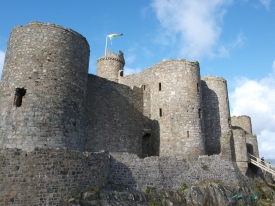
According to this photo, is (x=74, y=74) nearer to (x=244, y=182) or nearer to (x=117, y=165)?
(x=117, y=165)

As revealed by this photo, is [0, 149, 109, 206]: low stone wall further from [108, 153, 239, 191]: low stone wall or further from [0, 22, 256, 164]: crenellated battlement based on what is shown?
[108, 153, 239, 191]: low stone wall

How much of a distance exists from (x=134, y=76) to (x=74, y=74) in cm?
1100

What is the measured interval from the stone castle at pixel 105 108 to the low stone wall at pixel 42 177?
241mm

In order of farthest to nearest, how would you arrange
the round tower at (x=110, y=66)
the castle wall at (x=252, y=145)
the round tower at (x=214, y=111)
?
the round tower at (x=110, y=66) → the castle wall at (x=252, y=145) → the round tower at (x=214, y=111)

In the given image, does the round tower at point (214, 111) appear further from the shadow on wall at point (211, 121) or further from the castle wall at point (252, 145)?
the castle wall at point (252, 145)

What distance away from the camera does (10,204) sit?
9844 millimetres

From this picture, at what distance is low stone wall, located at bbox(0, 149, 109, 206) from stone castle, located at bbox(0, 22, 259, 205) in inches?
9.5

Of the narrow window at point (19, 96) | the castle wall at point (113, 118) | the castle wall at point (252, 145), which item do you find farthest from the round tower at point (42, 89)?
the castle wall at point (252, 145)

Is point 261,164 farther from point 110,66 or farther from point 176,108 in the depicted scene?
point 110,66

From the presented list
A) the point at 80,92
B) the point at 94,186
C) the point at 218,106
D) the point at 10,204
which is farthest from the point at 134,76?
the point at 10,204

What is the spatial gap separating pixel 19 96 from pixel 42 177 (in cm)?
556

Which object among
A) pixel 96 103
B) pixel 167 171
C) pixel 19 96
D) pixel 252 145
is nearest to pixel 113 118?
pixel 96 103

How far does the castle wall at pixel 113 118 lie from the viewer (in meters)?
19.1

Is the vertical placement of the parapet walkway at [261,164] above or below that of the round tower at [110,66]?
below
